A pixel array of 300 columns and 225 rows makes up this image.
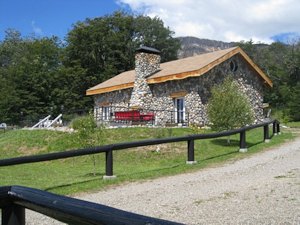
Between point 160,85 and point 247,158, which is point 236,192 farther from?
point 160,85

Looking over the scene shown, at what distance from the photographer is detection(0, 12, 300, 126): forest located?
4122cm

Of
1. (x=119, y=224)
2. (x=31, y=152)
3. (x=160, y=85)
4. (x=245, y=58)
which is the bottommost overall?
(x=31, y=152)

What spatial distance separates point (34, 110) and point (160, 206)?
37.0 meters

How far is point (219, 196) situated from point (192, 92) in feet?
55.4

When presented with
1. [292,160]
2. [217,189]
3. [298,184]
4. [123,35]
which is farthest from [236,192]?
[123,35]

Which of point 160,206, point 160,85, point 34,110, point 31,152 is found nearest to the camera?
point 160,206

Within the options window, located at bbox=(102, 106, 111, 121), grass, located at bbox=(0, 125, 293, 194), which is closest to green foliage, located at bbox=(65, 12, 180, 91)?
window, located at bbox=(102, 106, 111, 121)

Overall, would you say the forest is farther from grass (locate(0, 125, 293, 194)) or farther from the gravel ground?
the gravel ground

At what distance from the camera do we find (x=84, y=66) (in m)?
50.3

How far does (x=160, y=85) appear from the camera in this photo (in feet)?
85.1

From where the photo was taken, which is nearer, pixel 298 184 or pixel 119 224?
pixel 119 224

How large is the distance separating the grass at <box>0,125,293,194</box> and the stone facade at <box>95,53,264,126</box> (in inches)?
142

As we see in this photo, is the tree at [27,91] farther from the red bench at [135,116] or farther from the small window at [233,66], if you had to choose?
the small window at [233,66]

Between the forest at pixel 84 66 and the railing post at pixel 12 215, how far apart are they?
33.1 metres
